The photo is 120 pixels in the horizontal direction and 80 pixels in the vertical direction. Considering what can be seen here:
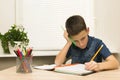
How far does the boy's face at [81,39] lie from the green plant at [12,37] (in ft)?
2.63

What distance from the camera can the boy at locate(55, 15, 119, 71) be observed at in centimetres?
178

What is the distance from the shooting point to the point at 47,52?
265 centimetres

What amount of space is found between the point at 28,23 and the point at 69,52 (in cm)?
77

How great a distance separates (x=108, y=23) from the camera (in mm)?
2865

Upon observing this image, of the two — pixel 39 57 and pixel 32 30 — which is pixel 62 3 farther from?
pixel 39 57

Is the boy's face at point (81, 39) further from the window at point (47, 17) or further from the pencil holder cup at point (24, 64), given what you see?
the window at point (47, 17)

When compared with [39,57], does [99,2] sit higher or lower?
higher

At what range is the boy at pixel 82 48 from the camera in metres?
1.78

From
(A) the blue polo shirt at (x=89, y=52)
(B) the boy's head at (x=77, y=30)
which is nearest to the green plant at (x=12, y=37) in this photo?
(A) the blue polo shirt at (x=89, y=52)

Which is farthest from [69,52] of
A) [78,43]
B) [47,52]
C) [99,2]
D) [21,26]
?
[99,2]

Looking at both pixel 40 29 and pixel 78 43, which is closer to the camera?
pixel 78 43

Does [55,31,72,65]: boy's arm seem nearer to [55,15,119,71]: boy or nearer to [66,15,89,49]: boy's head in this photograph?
[55,15,119,71]: boy

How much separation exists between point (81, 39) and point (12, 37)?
923 mm

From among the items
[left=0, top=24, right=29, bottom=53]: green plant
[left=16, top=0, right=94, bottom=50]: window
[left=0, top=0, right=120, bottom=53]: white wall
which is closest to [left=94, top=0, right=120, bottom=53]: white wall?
[left=0, top=0, right=120, bottom=53]: white wall
